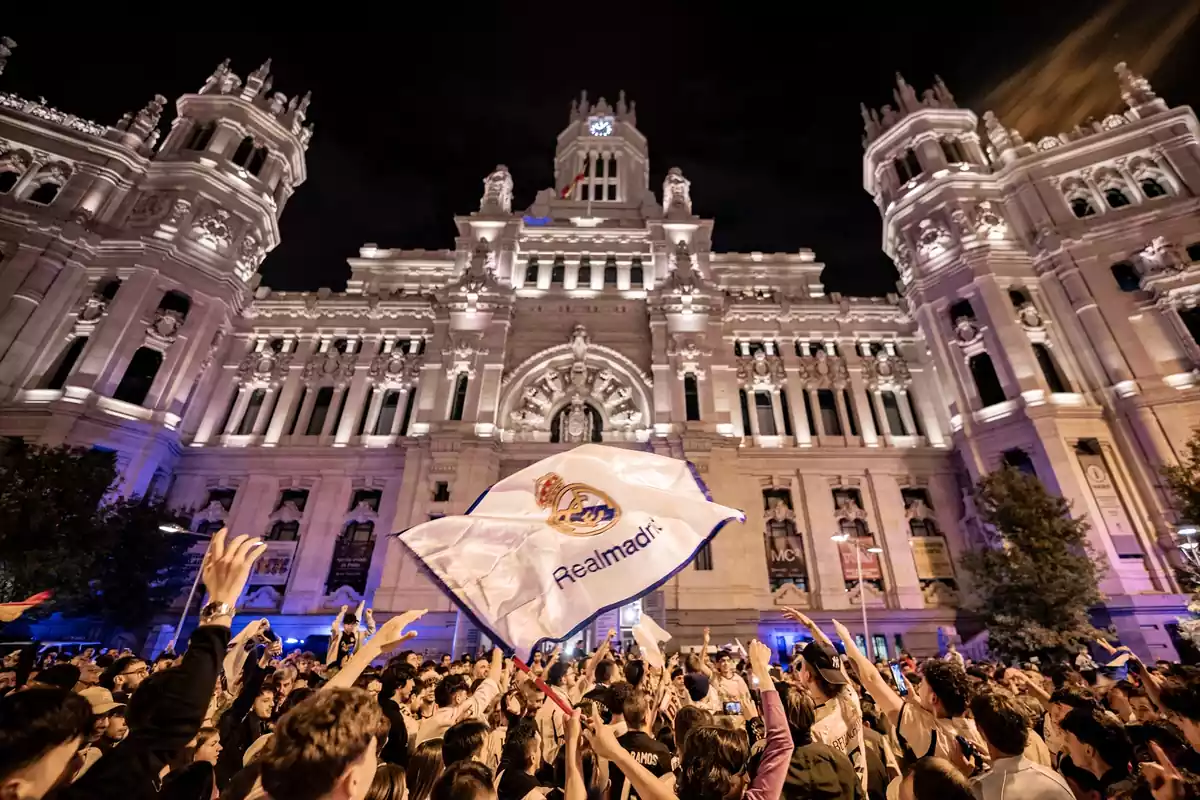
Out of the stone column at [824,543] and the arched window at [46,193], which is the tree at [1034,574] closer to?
the stone column at [824,543]

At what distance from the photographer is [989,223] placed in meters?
34.1

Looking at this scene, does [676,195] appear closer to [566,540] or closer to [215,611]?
[566,540]

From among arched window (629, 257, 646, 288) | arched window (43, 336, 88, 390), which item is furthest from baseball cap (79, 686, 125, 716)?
arched window (629, 257, 646, 288)

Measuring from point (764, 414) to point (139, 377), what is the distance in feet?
118

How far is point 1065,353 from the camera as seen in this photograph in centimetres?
2969

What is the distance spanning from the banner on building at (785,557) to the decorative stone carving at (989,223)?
2152 cm

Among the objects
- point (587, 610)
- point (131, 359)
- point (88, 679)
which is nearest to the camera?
point (587, 610)

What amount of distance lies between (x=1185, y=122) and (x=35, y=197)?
6788 cm

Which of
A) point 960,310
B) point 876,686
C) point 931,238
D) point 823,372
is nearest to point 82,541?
point 876,686

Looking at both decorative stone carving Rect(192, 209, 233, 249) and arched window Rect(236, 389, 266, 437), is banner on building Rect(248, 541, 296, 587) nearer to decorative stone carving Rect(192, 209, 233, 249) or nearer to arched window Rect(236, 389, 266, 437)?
arched window Rect(236, 389, 266, 437)

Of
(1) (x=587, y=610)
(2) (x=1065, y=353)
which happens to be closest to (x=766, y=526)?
(2) (x=1065, y=353)

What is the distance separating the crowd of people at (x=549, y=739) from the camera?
266cm

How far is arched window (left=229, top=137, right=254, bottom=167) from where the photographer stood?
1567 inches

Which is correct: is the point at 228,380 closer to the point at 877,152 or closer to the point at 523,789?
the point at 523,789
